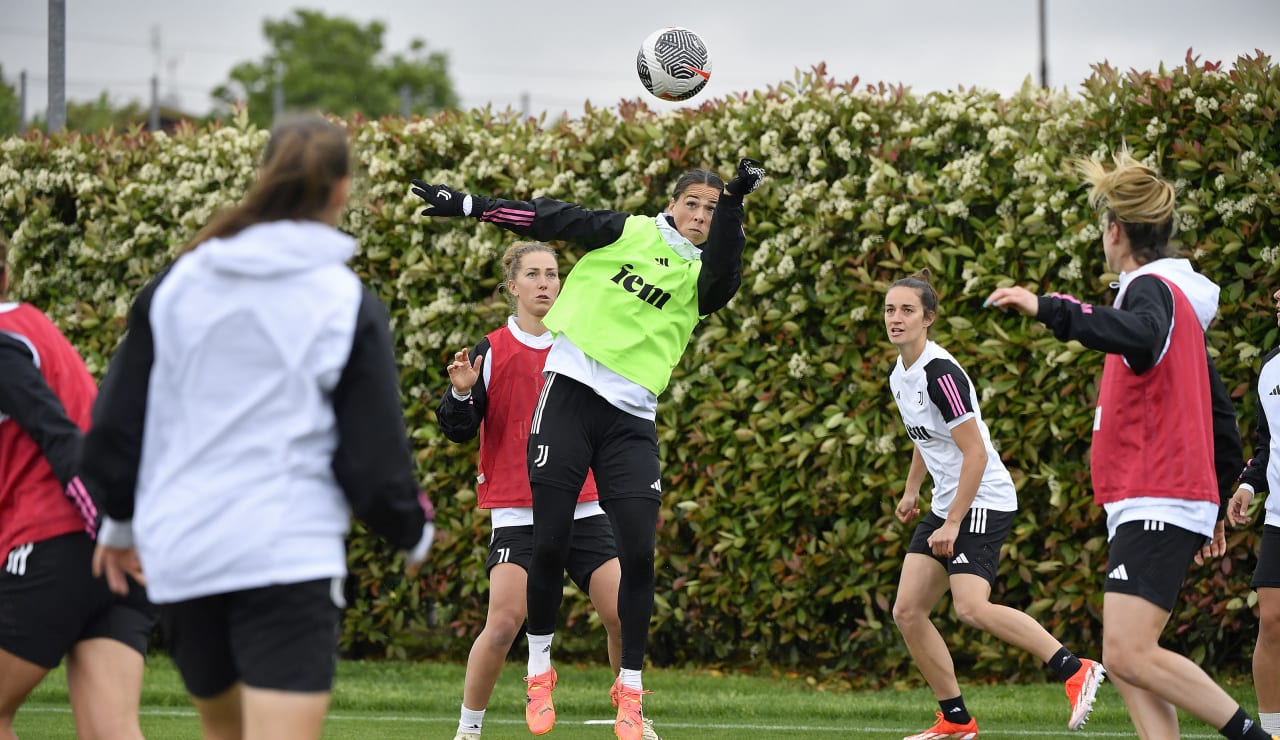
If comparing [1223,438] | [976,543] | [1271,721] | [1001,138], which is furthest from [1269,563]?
[1001,138]

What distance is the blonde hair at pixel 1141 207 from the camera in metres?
4.46

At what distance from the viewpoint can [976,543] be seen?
6.18 meters

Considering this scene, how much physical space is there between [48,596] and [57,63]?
7166mm

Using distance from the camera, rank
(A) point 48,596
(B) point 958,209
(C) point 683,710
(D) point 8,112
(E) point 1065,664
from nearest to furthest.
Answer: (A) point 48,596, (E) point 1065,664, (C) point 683,710, (B) point 958,209, (D) point 8,112

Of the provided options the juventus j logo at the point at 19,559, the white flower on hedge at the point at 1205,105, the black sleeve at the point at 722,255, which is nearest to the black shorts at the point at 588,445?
the black sleeve at the point at 722,255

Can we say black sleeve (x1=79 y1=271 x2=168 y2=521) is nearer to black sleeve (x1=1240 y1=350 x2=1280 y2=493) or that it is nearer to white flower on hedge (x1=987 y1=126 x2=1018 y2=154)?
black sleeve (x1=1240 y1=350 x2=1280 y2=493)

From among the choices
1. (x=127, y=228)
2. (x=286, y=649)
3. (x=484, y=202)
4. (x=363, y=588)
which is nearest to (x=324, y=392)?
(x=286, y=649)

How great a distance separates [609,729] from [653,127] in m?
3.75

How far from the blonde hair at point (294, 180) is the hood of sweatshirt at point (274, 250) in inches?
1.4

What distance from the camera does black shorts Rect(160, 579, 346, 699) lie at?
8.84 ft

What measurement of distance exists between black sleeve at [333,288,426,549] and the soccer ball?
392cm

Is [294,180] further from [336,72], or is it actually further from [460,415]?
[336,72]

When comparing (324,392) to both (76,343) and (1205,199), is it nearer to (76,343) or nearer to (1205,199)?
(1205,199)

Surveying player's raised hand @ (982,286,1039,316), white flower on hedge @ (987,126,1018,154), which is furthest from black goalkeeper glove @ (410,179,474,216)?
white flower on hedge @ (987,126,1018,154)
